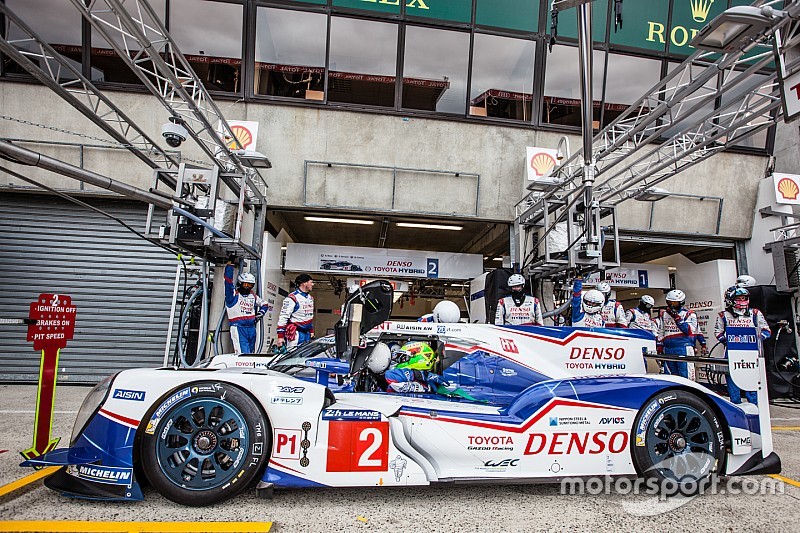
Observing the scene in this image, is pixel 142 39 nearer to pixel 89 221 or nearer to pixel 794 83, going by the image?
pixel 89 221

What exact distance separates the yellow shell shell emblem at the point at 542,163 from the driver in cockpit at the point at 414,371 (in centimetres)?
674

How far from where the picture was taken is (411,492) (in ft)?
9.91

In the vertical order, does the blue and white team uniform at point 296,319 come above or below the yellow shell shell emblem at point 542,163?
below

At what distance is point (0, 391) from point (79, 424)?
657cm

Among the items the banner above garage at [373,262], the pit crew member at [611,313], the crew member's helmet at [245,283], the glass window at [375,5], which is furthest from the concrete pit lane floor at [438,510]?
the glass window at [375,5]

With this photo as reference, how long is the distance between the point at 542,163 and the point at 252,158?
5.55 meters

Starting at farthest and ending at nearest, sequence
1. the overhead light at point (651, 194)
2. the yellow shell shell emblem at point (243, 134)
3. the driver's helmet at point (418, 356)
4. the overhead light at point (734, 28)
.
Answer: the yellow shell shell emblem at point (243, 134), the overhead light at point (651, 194), the overhead light at point (734, 28), the driver's helmet at point (418, 356)

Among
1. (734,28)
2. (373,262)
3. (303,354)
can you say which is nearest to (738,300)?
(734,28)

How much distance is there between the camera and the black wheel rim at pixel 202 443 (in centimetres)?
264

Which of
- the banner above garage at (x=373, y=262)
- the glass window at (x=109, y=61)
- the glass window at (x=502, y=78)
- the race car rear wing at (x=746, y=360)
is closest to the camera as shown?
the race car rear wing at (x=746, y=360)

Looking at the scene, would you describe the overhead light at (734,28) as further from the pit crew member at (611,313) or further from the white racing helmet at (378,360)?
the pit crew member at (611,313)

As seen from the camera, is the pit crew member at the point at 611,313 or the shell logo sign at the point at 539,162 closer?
the pit crew member at the point at 611,313

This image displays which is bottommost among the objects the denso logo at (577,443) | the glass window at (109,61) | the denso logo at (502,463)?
the denso logo at (502,463)

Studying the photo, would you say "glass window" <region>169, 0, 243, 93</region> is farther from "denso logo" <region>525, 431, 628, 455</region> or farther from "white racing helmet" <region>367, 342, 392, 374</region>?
"denso logo" <region>525, 431, 628, 455</region>
